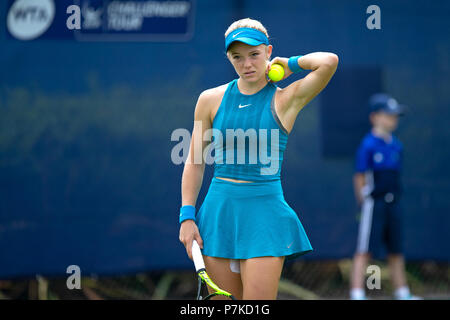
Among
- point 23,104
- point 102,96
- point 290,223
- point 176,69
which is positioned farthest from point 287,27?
point 290,223

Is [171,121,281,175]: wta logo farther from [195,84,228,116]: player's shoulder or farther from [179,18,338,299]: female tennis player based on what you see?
[195,84,228,116]: player's shoulder

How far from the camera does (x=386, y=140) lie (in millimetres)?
5348

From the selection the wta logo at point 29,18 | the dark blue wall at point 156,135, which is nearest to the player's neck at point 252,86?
the dark blue wall at point 156,135

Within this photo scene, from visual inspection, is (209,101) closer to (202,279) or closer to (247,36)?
(247,36)

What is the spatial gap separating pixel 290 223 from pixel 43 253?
129 inches

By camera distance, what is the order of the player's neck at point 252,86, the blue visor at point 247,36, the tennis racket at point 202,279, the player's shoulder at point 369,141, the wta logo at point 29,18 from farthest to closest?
the player's shoulder at point 369,141, the wta logo at point 29,18, the player's neck at point 252,86, the blue visor at point 247,36, the tennis racket at point 202,279

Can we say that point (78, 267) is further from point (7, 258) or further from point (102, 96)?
point (102, 96)

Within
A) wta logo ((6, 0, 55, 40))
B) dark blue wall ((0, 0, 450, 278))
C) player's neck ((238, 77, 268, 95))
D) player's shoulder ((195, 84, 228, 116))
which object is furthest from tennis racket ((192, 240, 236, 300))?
wta logo ((6, 0, 55, 40))

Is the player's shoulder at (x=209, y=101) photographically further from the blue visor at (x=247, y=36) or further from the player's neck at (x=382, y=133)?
the player's neck at (x=382, y=133)

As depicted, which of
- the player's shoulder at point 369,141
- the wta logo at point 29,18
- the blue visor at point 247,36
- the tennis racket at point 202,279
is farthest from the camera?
the player's shoulder at point 369,141

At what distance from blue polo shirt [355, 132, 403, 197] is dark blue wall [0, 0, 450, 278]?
0.93ft

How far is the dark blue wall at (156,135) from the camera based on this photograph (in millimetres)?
5246
